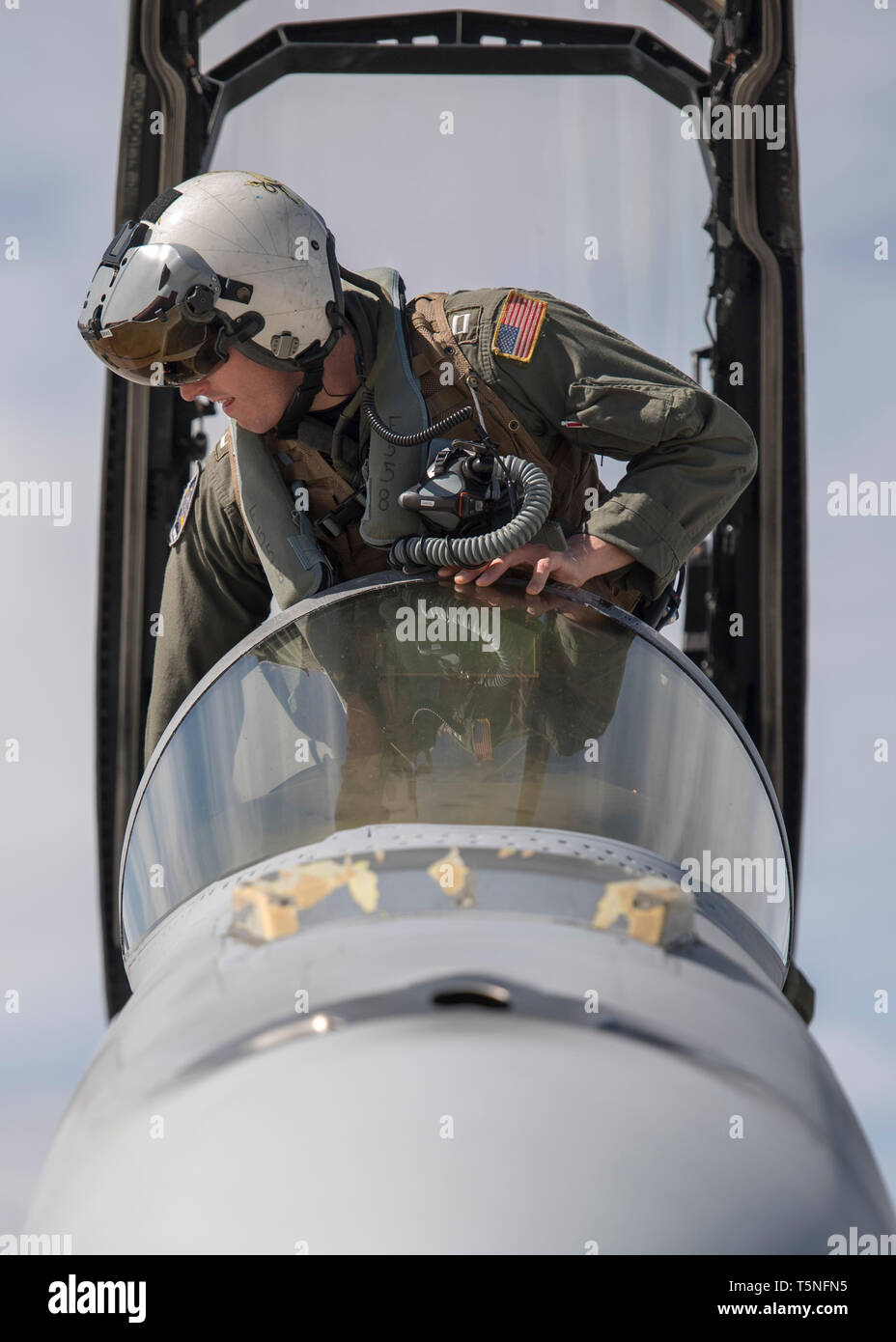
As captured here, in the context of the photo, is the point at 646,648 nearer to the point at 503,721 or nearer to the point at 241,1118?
the point at 503,721

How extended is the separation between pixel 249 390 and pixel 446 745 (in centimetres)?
151

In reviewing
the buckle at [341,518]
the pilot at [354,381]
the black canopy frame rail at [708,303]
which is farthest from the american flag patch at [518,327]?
the black canopy frame rail at [708,303]

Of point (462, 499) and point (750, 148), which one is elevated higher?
point (750, 148)

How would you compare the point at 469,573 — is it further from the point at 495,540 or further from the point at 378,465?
the point at 378,465

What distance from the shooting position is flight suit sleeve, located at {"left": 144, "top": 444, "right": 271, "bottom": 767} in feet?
16.0

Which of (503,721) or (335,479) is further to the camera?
(335,479)

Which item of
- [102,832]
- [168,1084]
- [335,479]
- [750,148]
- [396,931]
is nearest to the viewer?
[168,1084]

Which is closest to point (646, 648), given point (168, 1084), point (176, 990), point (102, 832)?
point (176, 990)

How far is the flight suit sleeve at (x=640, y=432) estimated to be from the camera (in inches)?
156

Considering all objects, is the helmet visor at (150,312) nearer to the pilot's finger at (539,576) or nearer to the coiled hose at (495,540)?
the coiled hose at (495,540)

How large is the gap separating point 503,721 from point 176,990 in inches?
39.7

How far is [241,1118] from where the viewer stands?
2.05m
